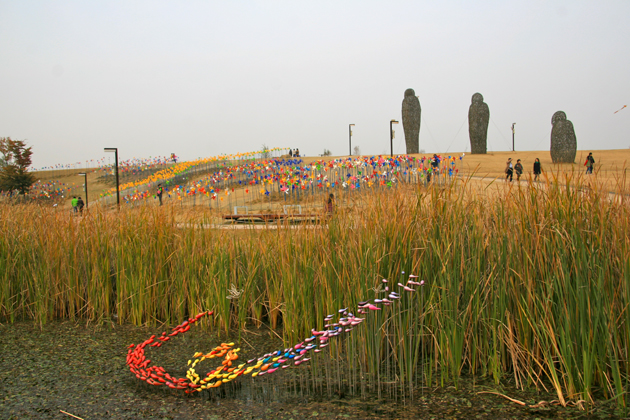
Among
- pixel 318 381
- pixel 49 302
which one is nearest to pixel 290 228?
pixel 318 381

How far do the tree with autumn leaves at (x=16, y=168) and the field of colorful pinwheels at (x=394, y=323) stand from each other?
29036mm

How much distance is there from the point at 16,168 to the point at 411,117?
26.7 meters

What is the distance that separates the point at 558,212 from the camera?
3189 mm

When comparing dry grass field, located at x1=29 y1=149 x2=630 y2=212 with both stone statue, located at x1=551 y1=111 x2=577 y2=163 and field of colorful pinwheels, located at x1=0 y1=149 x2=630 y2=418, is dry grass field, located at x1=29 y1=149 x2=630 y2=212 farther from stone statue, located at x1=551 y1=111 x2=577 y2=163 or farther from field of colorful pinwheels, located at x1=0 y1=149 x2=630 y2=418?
stone statue, located at x1=551 y1=111 x2=577 y2=163

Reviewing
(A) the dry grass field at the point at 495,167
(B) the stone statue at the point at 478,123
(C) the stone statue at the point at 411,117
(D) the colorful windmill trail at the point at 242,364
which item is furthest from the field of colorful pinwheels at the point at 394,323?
(C) the stone statue at the point at 411,117

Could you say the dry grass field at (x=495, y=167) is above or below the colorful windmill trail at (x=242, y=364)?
above

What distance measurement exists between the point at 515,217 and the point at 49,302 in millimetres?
5048

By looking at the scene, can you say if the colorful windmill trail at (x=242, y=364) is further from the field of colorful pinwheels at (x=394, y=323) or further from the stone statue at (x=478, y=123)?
the stone statue at (x=478, y=123)

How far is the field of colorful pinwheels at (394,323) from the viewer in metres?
2.89

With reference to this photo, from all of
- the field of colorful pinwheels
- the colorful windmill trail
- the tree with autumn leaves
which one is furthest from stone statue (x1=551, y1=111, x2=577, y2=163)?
the tree with autumn leaves

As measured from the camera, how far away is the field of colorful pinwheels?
9.47 ft

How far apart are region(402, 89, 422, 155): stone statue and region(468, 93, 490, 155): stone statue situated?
136 inches

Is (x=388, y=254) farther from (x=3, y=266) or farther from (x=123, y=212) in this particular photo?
(x=3, y=266)

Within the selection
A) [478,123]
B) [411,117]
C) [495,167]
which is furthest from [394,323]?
[478,123]
